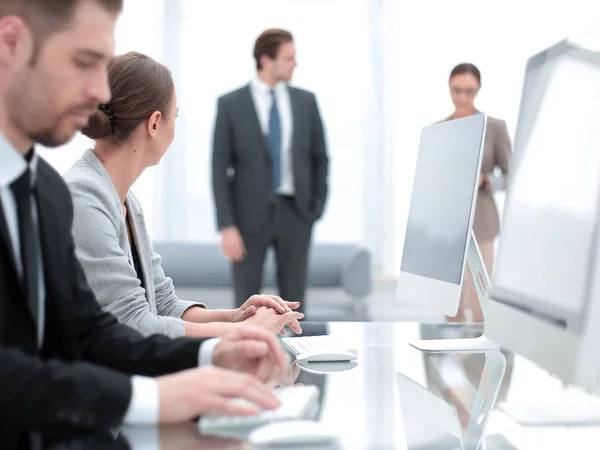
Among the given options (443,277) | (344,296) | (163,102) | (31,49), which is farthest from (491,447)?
(344,296)

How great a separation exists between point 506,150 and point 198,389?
2.64 meters

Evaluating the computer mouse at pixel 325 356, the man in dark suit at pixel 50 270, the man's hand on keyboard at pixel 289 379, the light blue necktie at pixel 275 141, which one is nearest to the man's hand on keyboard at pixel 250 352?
the man's hand on keyboard at pixel 289 379

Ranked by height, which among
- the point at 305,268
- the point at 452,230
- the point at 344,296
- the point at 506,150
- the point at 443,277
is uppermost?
the point at 506,150

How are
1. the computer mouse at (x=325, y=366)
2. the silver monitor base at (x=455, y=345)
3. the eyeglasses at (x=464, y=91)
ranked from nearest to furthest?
1. the computer mouse at (x=325, y=366)
2. the silver monitor base at (x=455, y=345)
3. the eyeglasses at (x=464, y=91)

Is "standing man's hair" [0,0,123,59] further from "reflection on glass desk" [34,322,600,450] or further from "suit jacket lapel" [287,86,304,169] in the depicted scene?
"suit jacket lapel" [287,86,304,169]

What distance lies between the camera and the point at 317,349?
1.60m

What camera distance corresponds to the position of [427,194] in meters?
1.80

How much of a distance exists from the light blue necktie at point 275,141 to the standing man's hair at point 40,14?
2782 millimetres

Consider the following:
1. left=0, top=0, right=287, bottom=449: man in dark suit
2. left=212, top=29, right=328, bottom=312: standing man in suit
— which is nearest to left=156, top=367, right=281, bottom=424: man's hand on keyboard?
left=0, top=0, right=287, bottom=449: man in dark suit

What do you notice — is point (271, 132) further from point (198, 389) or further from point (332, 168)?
point (198, 389)

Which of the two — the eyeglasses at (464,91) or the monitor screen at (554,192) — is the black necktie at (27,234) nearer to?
the monitor screen at (554,192)

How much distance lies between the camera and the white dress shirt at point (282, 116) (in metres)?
3.81

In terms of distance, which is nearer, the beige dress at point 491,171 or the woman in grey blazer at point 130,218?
the woman in grey blazer at point 130,218

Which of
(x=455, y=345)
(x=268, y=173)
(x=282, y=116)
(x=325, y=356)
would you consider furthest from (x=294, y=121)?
(x=325, y=356)
